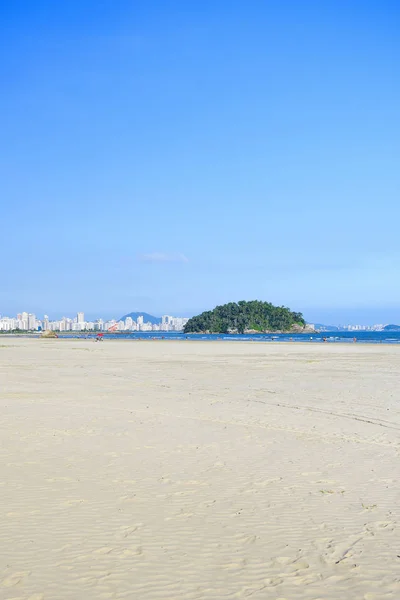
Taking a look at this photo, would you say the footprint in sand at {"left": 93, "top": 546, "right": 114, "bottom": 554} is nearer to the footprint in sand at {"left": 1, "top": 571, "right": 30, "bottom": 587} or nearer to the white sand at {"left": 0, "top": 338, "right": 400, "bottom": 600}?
the white sand at {"left": 0, "top": 338, "right": 400, "bottom": 600}

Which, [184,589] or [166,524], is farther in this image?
[166,524]

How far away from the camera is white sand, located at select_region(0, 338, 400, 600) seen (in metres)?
5.01

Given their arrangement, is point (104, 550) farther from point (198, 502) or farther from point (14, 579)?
point (198, 502)

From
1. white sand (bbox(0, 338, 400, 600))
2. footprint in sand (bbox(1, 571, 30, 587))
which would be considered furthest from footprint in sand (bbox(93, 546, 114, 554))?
footprint in sand (bbox(1, 571, 30, 587))

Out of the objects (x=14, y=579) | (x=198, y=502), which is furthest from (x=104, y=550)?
(x=198, y=502)

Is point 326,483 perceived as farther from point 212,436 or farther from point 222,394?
point 222,394

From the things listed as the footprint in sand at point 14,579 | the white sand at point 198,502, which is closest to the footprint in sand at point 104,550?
the white sand at point 198,502

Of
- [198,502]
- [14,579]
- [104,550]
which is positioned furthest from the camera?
[198,502]

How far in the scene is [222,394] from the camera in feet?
59.6

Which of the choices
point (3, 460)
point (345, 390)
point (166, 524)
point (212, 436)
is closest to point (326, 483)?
point (166, 524)

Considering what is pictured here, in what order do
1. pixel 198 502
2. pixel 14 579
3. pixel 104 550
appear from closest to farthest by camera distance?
pixel 14 579, pixel 104 550, pixel 198 502

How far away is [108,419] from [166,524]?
276 inches

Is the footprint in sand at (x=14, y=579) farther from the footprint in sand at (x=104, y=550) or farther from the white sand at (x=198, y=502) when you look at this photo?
the footprint in sand at (x=104, y=550)

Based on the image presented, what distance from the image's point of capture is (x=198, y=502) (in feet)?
23.3
